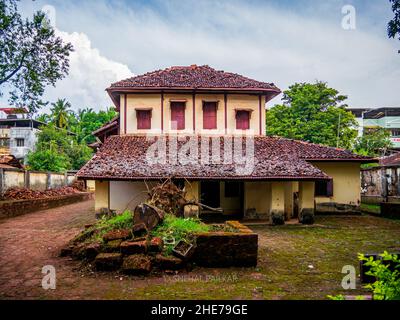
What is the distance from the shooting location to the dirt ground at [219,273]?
207 inches

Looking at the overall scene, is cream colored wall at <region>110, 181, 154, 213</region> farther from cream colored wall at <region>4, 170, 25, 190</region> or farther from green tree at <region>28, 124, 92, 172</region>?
green tree at <region>28, 124, 92, 172</region>

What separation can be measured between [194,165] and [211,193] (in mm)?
3391

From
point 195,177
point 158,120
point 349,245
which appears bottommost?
point 349,245

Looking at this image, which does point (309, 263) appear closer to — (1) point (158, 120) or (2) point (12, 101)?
(1) point (158, 120)

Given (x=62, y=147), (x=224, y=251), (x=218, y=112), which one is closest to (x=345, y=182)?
(x=218, y=112)

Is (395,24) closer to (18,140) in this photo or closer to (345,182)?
(345,182)

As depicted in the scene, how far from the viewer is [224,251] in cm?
686

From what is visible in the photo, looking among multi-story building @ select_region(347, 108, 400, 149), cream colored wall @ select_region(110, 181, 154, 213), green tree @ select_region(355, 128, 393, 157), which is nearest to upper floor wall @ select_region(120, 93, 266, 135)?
cream colored wall @ select_region(110, 181, 154, 213)

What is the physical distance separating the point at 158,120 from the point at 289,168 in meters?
6.88

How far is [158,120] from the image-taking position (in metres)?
15.2

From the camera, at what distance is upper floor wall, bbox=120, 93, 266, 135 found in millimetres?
15141

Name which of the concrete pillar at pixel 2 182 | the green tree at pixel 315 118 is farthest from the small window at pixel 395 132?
the concrete pillar at pixel 2 182

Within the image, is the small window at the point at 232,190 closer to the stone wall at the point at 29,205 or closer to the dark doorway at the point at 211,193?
the dark doorway at the point at 211,193
